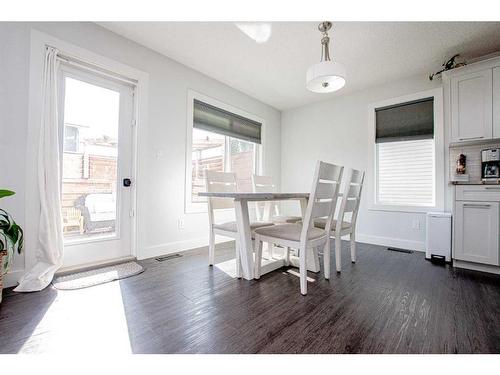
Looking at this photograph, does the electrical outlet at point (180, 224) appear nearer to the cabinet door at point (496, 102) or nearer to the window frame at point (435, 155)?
the window frame at point (435, 155)

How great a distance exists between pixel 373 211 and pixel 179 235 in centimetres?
290

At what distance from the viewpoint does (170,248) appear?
2.87m

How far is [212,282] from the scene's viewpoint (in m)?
1.97

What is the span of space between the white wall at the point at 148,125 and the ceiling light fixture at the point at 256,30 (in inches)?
43.2

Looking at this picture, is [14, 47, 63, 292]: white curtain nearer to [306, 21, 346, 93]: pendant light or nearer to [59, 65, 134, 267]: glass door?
[59, 65, 134, 267]: glass door

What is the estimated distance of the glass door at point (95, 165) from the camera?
2.24 metres

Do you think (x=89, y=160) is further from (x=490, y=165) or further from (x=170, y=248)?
(x=490, y=165)

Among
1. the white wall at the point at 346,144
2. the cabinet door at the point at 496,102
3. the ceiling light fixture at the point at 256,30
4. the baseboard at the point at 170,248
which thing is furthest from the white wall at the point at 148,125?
the cabinet door at the point at 496,102

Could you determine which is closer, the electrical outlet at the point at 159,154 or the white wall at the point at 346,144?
the electrical outlet at the point at 159,154

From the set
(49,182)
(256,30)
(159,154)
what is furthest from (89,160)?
(256,30)

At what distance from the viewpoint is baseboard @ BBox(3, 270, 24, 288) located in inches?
71.4
